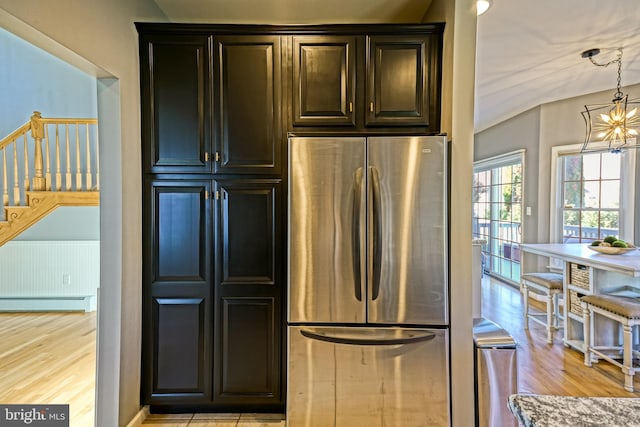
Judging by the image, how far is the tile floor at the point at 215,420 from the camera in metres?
2.12

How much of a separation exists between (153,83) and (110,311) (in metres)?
1.38

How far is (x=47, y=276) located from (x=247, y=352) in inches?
147

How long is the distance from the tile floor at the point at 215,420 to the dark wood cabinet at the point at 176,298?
0.44ft

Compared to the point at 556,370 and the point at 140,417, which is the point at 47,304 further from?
the point at 556,370

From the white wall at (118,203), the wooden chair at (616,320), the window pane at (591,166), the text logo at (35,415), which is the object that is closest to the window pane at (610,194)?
the window pane at (591,166)

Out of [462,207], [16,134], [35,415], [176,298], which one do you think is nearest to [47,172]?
[16,134]

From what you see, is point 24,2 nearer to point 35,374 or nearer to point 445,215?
point 445,215

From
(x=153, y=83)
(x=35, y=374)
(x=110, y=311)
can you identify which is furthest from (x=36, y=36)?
(x=35, y=374)

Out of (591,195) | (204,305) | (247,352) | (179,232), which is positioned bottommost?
(247,352)

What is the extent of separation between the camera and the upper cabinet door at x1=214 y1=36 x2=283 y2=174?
2123 mm

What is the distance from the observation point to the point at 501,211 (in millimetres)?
5914

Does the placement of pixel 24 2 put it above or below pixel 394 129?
above

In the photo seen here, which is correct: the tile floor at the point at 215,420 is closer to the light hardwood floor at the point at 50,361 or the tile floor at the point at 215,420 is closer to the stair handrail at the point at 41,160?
the light hardwood floor at the point at 50,361

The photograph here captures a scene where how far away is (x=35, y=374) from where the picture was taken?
276cm
